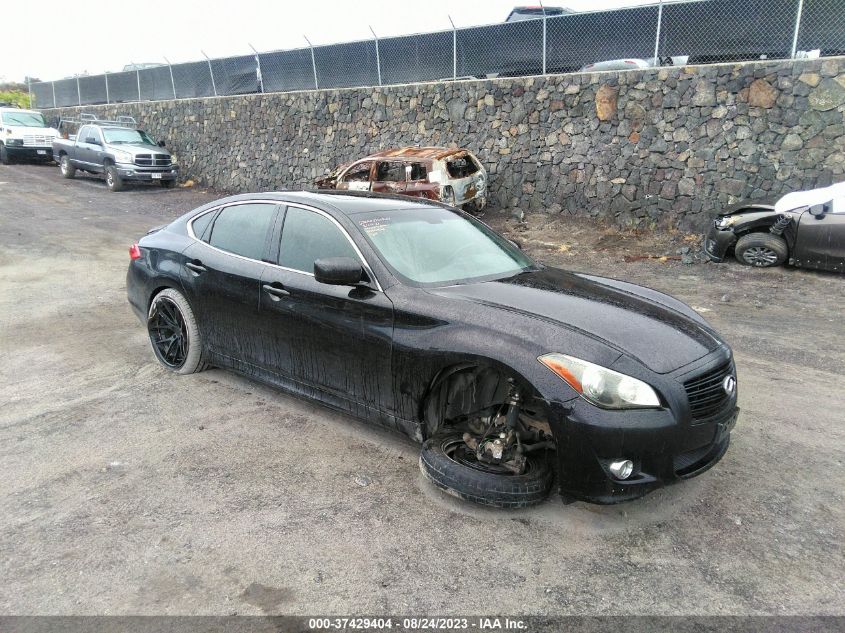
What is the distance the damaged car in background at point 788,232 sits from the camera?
864 centimetres

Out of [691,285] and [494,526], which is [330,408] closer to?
[494,526]

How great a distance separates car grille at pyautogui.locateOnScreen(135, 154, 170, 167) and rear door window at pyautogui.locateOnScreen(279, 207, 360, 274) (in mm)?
17083

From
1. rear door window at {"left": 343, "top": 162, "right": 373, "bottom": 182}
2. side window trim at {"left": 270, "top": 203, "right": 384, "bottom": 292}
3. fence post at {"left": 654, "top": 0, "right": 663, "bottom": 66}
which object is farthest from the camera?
rear door window at {"left": 343, "top": 162, "right": 373, "bottom": 182}

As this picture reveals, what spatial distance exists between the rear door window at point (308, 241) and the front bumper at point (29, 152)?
24.4m

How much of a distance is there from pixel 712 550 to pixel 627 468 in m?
0.56

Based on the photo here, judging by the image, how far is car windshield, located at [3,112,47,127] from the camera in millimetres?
24105

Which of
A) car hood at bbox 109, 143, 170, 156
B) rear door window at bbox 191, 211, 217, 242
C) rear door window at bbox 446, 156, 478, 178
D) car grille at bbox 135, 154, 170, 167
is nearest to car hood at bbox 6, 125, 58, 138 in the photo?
car hood at bbox 109, 143, 170, 156

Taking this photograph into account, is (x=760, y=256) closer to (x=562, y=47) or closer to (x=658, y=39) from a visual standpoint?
(x=658, y=39)

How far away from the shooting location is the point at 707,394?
3.17 meters

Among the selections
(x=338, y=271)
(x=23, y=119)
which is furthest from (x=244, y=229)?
(x=23, y=119)

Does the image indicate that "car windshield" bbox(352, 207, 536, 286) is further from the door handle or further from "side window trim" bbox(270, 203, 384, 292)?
the door handle

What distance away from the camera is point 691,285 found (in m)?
8.94

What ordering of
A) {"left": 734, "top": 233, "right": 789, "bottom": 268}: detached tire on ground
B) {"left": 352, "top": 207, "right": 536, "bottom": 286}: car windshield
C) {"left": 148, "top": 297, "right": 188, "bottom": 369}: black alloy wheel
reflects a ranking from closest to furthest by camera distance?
{"left": 352, "top": 207, "right": 536, "bottom": 286}: car windshield, {"left": 148, "top": 297, "right": 188, "bottom": 369}: black alloy wheel, {"left": 734, "top": 233, "right": 789, "bottom": 268}: detached tire on ground

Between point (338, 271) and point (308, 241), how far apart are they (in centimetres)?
66
